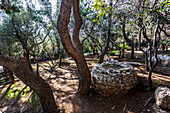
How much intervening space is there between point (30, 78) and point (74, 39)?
2.06m

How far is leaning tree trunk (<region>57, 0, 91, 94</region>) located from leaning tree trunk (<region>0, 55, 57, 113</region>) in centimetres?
134

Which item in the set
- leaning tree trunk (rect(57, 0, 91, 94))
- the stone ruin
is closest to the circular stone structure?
leaning tree trunk (rect(57, 0, 91, 94))

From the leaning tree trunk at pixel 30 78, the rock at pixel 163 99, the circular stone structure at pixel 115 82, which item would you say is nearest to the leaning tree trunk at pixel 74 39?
the circular stone structure at pixel 115 82

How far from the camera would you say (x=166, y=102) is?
9.07 feet

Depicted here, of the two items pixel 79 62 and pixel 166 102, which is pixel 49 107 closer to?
pixel 79 62

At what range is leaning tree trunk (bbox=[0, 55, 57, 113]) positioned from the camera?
238 centimetres

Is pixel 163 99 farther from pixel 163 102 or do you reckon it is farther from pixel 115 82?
pixel 115 82

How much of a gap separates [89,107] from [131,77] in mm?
2269

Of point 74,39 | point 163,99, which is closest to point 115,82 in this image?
point 163,99

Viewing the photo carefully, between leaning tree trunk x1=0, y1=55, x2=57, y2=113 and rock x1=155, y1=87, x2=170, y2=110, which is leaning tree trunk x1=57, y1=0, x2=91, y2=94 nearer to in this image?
leaning tree trunk x1=0, y1=55, x2=57, y2=113

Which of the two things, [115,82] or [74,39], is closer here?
[74,39]

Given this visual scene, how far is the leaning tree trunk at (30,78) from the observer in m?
2.38

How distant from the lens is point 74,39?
369 cm

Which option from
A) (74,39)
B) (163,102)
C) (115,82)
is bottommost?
(163,102)
